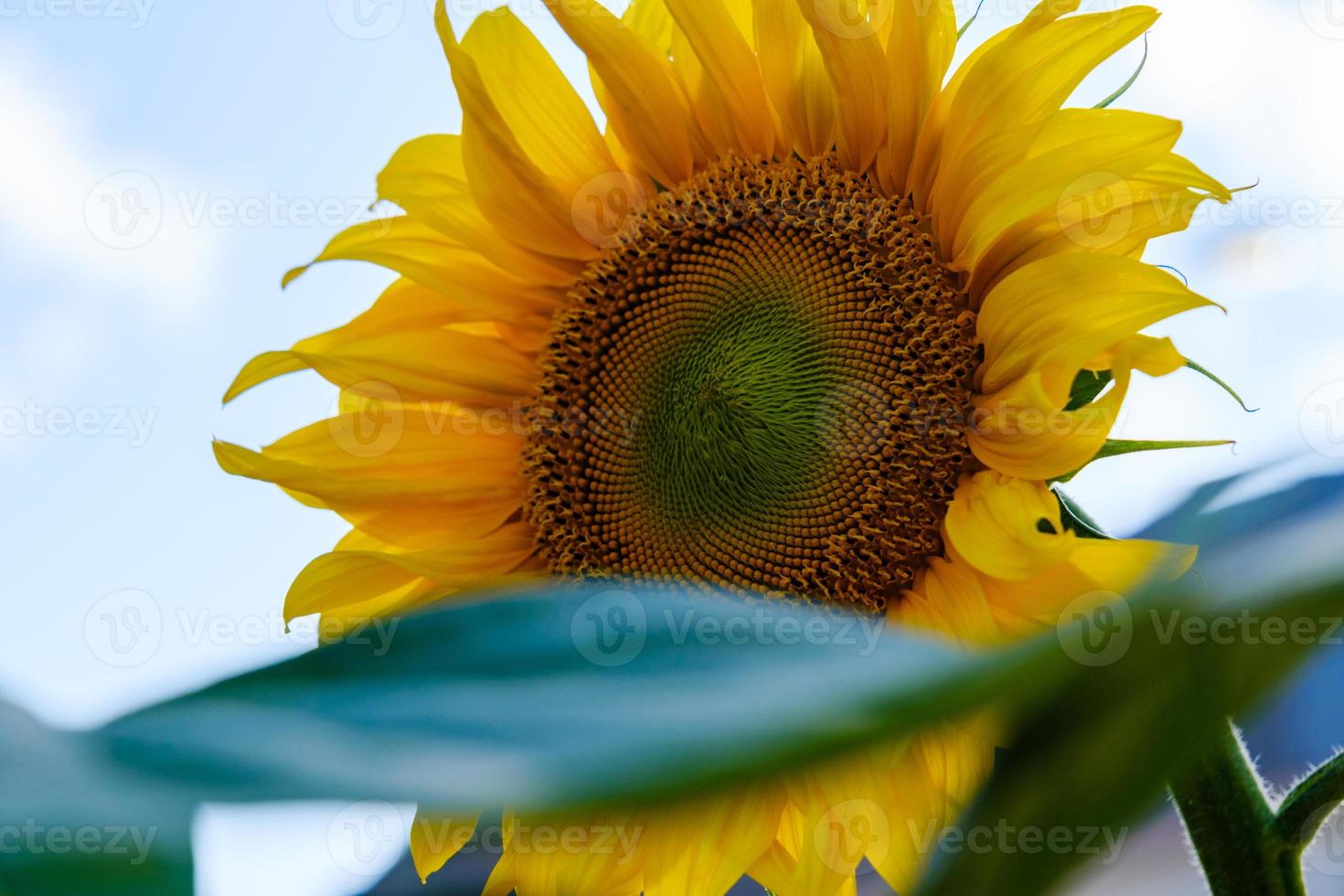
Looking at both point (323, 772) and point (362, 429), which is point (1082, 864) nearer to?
point (323, 772)

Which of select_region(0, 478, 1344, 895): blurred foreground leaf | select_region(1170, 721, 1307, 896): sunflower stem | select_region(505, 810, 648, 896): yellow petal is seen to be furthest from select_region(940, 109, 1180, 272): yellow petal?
select_region(0, 478, 1344, 895): blurred foreground leaf

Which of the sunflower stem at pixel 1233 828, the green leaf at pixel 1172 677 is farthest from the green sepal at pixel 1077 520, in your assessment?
the green leaf at pixel 1172 677

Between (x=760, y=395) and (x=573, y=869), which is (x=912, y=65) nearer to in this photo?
(x=760, y=395)

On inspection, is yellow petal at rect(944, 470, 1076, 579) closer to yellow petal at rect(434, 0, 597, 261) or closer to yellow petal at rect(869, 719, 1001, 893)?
yellow petal at rect(869, 719, 1001, 893)

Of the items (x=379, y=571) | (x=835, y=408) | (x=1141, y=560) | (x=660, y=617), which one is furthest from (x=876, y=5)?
(x=660, y=617)

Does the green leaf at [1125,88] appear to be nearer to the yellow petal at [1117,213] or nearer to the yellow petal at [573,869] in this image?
the yellow petal at [1117,213]
